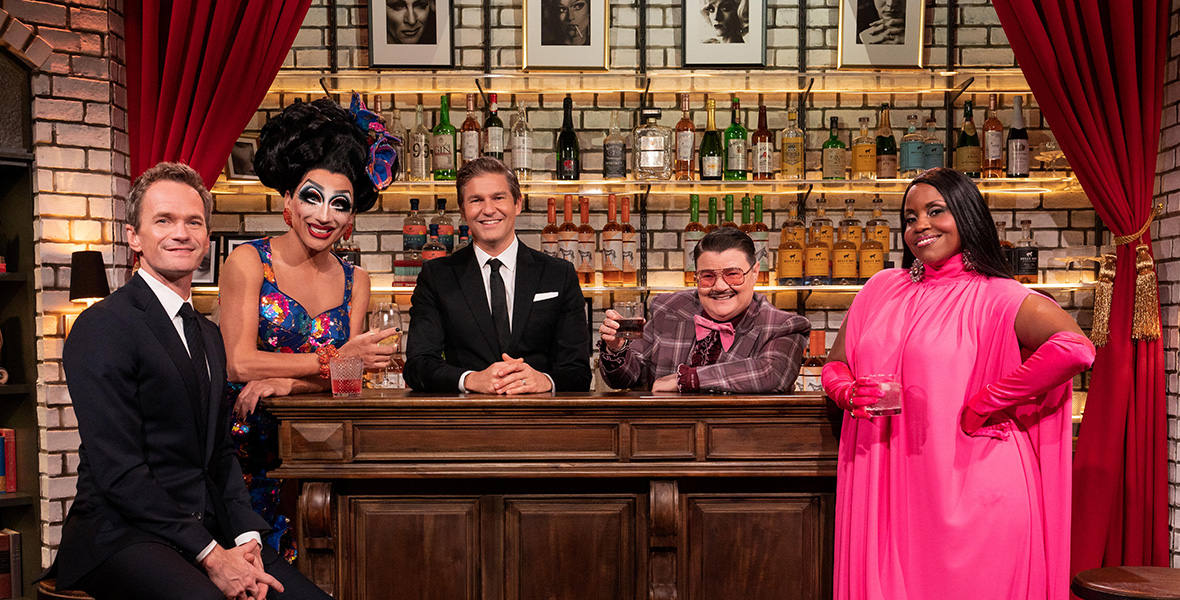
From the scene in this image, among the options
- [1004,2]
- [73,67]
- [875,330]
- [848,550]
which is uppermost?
[1004,2]

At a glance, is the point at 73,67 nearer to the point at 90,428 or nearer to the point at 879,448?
the point at 90,428

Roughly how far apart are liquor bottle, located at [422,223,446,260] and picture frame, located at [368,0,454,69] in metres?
0.83

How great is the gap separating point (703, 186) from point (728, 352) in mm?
1570

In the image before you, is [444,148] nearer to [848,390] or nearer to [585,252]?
[585,252]

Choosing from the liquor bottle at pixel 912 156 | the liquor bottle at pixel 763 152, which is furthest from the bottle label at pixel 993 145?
the liquor bottle at pixel 763 152

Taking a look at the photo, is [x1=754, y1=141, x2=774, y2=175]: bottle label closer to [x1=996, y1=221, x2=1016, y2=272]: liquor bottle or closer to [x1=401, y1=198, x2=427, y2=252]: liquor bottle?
[x1=996, y1=221, x2=1016, y2=272]: liquor bottle

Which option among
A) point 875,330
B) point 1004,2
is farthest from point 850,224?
point 875,330

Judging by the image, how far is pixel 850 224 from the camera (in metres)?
4.04

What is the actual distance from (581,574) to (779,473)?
556 mm

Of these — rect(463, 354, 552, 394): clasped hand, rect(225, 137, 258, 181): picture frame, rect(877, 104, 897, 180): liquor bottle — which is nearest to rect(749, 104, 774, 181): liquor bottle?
rect(877, 104, 897, 180): liquor bottle

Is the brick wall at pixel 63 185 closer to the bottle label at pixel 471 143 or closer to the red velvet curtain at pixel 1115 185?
the bottle label at pixel 471 143

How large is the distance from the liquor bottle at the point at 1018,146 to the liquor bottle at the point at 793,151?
0.98m

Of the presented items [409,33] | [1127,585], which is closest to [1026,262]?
[1127,585]

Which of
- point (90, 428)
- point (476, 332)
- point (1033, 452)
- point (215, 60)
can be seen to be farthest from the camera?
point (215, 60)
